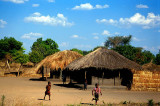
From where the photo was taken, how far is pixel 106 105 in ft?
33.5

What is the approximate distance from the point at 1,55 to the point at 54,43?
27462 millimetres

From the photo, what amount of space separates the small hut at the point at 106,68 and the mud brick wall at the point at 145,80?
603 millimetres

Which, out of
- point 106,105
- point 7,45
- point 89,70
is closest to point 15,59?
point 7,45

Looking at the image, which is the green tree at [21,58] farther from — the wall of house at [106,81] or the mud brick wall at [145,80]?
the mud brick wall at [145,80]

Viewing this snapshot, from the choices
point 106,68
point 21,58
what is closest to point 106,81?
point 106,68

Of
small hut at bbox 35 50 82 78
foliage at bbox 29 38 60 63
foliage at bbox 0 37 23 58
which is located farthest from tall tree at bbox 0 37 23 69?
small hut at bbox 35 50 82 78

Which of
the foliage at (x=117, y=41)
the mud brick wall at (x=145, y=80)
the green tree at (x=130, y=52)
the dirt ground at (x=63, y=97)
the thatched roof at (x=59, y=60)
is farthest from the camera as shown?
the foliage at (x=117, y=41)

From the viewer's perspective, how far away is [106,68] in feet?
69.5

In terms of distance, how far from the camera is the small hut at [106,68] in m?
21.4

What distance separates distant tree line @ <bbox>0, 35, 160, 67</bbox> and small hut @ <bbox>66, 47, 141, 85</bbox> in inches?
672

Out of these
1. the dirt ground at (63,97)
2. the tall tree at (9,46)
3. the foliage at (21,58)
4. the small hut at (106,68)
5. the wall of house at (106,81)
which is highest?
the tall tree at (9,46)

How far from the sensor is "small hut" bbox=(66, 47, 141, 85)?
21359 mm

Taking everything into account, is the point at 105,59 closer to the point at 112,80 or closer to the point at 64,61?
the point at 112,80

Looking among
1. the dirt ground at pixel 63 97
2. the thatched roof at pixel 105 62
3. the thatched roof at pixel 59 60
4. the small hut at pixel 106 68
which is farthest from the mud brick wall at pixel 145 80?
the thatched roof at pixel 59 60
